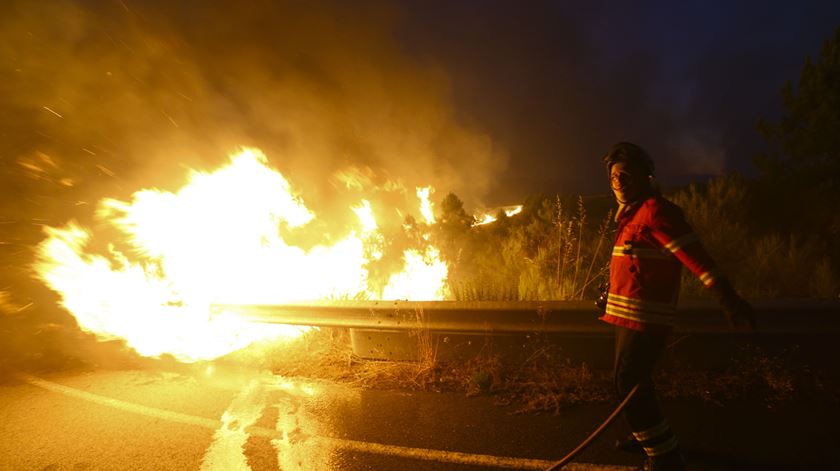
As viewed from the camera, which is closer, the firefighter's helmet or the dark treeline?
the firefighter's helmet

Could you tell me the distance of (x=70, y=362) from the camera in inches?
213

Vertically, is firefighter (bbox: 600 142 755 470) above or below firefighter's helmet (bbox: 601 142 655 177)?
below

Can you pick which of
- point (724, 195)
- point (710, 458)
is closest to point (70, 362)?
point (710, 458)

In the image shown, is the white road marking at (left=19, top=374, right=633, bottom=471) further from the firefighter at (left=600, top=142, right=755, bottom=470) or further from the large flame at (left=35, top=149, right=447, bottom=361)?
the large flame at (left=35, top=149, right=447, bottom=361)

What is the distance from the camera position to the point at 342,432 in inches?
131

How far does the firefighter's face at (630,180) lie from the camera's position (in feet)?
9.35

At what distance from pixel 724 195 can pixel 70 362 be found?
37.1 ft

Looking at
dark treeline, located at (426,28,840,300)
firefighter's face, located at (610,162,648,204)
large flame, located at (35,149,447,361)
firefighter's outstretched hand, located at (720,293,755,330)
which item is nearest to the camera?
firefighter's outstretched hand, located at (720,293,755,330)

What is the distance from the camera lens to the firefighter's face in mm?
2850

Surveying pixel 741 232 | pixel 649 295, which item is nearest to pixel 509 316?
pixel 649 295

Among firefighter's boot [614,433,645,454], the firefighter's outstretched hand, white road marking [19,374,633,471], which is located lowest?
white road marking [19,374,633,471]

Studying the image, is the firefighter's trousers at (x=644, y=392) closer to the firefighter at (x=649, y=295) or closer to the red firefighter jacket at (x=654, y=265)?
the firefighter at (x=649, y=295)

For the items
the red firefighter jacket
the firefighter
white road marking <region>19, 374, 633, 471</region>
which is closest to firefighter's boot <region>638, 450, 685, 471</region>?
the firefighter

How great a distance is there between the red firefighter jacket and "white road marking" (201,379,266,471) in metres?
2.90
